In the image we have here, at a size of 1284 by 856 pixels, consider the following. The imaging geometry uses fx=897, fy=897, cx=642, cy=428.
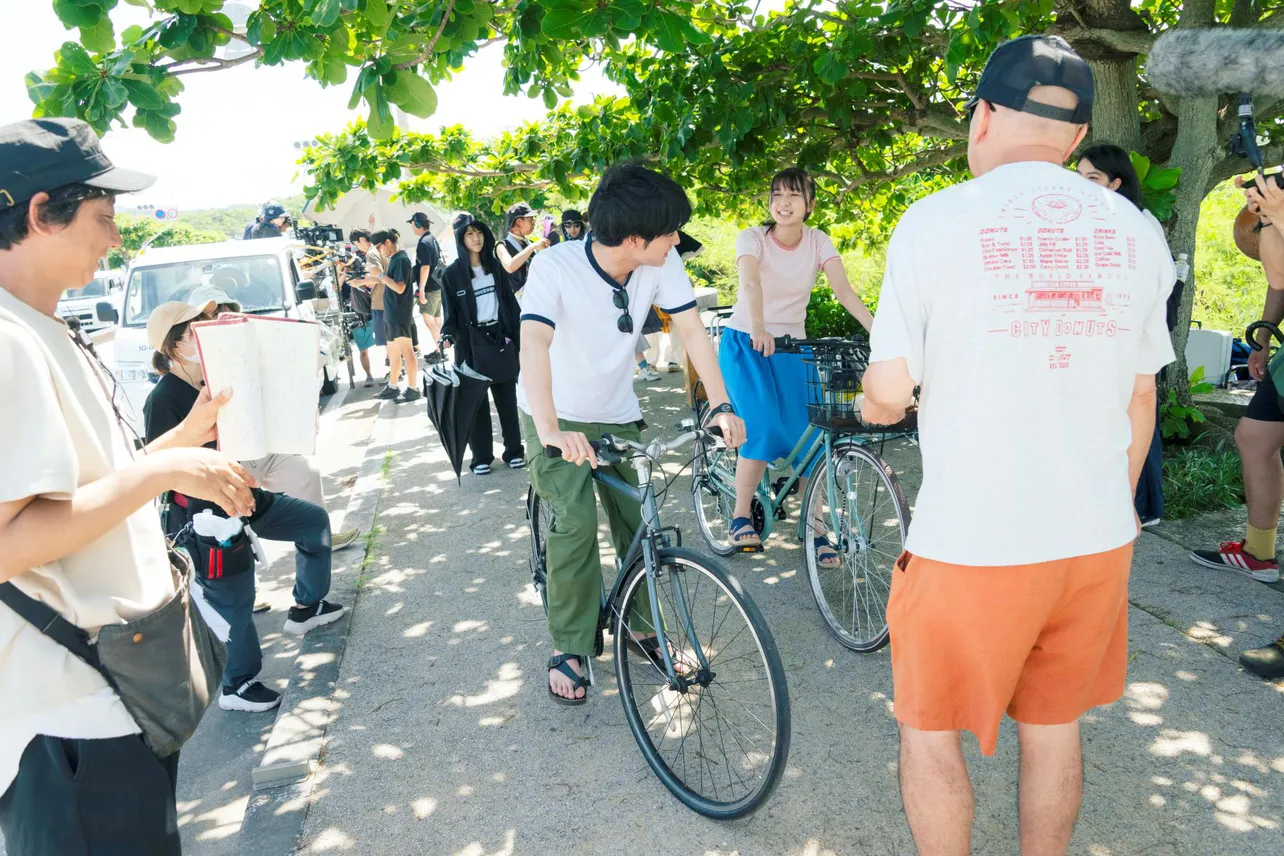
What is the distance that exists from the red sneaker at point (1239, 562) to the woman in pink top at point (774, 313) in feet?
6.30

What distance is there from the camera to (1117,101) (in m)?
6.11

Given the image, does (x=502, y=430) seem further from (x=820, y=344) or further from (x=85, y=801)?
(x=85, y=801)

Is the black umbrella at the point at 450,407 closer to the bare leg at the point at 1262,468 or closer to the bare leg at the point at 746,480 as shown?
the bare leg at the point at 746,480

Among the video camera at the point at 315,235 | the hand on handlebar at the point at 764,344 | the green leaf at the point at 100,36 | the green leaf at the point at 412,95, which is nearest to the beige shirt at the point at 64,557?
the green leaf at the point at 412,95

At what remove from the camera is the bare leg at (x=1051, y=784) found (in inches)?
83.7

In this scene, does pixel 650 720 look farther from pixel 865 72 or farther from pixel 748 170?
pixel 748 170

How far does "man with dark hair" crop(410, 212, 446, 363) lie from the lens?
33.0ft

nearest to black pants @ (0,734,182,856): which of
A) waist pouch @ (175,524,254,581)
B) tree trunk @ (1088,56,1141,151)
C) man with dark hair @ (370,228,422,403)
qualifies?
waist pouch @ (175,524,254,581)

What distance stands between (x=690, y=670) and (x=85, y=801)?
6.24 ft

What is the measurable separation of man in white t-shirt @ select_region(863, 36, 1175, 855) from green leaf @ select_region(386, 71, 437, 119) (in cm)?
239

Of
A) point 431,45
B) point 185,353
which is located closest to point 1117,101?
point 431,45

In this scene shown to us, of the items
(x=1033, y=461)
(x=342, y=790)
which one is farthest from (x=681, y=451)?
(x=1033, y=461)

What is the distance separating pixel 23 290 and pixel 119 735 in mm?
877

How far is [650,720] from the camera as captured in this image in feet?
11.5
